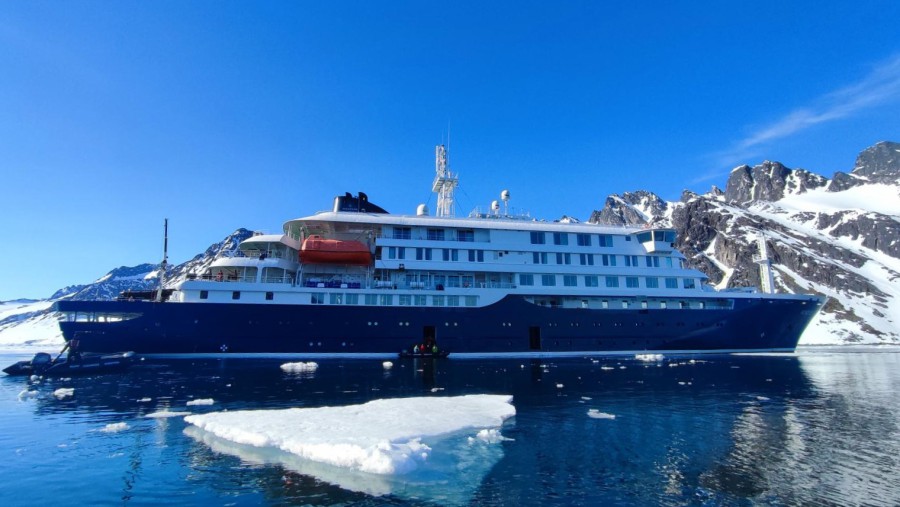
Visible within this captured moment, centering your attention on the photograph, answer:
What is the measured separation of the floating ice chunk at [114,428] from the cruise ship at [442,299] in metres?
17.2

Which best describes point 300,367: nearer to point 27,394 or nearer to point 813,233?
point 27,394

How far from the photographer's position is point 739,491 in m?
7.40

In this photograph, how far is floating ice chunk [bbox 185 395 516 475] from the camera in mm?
8469

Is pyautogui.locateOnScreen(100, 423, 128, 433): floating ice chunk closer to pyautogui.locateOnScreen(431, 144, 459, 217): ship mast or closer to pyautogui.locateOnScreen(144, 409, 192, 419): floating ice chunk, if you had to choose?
pyautogui.locateOnScreen(144, 409, 192, 419): floating ice chunk

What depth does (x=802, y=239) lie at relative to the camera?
132 m

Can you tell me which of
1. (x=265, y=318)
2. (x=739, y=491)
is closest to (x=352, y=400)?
(x=739, y=491)

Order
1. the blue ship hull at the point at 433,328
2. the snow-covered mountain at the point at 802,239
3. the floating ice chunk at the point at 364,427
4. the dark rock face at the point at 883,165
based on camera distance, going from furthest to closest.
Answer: the dark rock face at the point at 883,165, the snow-covered mountain at the point at 802,239, the blue ship hull at the point at 433,328, the floating ice chunk at the point at 364,427

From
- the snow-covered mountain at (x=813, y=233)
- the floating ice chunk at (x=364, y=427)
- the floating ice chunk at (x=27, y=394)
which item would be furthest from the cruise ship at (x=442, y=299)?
the snow-covered mountain at (x=813, y=233)

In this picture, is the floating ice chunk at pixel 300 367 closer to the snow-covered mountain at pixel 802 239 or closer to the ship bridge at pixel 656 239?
the ship bridge at pixel 656 239

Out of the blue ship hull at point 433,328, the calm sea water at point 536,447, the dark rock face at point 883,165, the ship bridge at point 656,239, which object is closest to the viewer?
the calm sea water at point 536,447

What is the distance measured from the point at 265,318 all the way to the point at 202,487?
74.0 feet

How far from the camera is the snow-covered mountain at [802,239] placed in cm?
10294

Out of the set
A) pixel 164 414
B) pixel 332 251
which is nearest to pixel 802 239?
pixel 332 251

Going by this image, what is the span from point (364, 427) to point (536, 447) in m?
3.87
